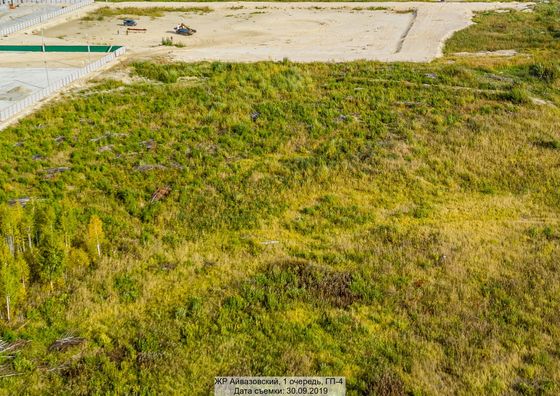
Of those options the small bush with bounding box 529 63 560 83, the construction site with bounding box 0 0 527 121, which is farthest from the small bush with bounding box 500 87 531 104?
the construction site with bounding box 0 0 527 121

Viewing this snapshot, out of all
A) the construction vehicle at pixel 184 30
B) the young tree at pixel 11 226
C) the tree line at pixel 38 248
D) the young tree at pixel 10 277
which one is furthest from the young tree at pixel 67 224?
the construction vehicle at pixel 184 30

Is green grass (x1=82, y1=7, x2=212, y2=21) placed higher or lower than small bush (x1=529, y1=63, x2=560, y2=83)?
higher

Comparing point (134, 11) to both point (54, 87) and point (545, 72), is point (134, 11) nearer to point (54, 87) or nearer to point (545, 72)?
point (54, 87)

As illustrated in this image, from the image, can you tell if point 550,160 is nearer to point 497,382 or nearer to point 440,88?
point 440,88

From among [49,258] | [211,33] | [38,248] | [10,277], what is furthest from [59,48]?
[10,277]

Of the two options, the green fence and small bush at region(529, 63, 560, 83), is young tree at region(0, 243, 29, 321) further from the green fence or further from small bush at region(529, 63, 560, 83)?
small bush at region(529, 63, 560, 83)

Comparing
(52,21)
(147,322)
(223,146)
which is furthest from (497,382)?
(52,21)
